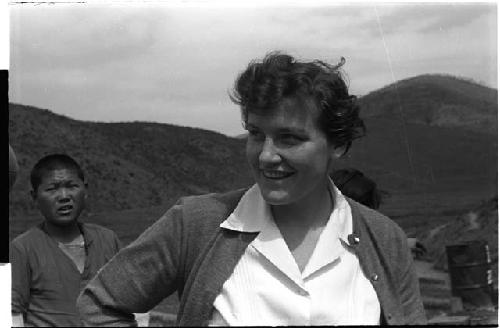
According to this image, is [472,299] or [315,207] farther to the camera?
[472,299]

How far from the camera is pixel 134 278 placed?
4.50 feet

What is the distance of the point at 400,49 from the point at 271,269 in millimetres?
865

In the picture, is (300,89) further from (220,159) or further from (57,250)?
(57,250)

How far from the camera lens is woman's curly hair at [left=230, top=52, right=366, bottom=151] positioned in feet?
4.58

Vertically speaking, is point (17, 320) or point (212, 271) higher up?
point (212, 271)

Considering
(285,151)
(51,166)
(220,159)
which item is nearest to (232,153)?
(220,159)

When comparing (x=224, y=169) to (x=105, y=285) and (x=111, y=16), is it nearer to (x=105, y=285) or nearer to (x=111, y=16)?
(x=111, y=16)

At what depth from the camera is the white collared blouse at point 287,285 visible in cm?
136

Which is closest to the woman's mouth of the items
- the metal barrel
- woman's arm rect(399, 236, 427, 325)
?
woman's arm rect(399, 236, 427, 325)

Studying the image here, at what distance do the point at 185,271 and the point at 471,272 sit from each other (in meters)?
1.11

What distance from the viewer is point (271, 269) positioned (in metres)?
1.40

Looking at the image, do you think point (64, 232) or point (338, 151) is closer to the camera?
point (338, 151)

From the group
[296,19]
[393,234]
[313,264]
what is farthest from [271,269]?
[296,19]

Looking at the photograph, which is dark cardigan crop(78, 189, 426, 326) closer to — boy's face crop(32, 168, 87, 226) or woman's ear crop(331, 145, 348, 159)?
woman's ear crop(331, 145, 348, 159)
